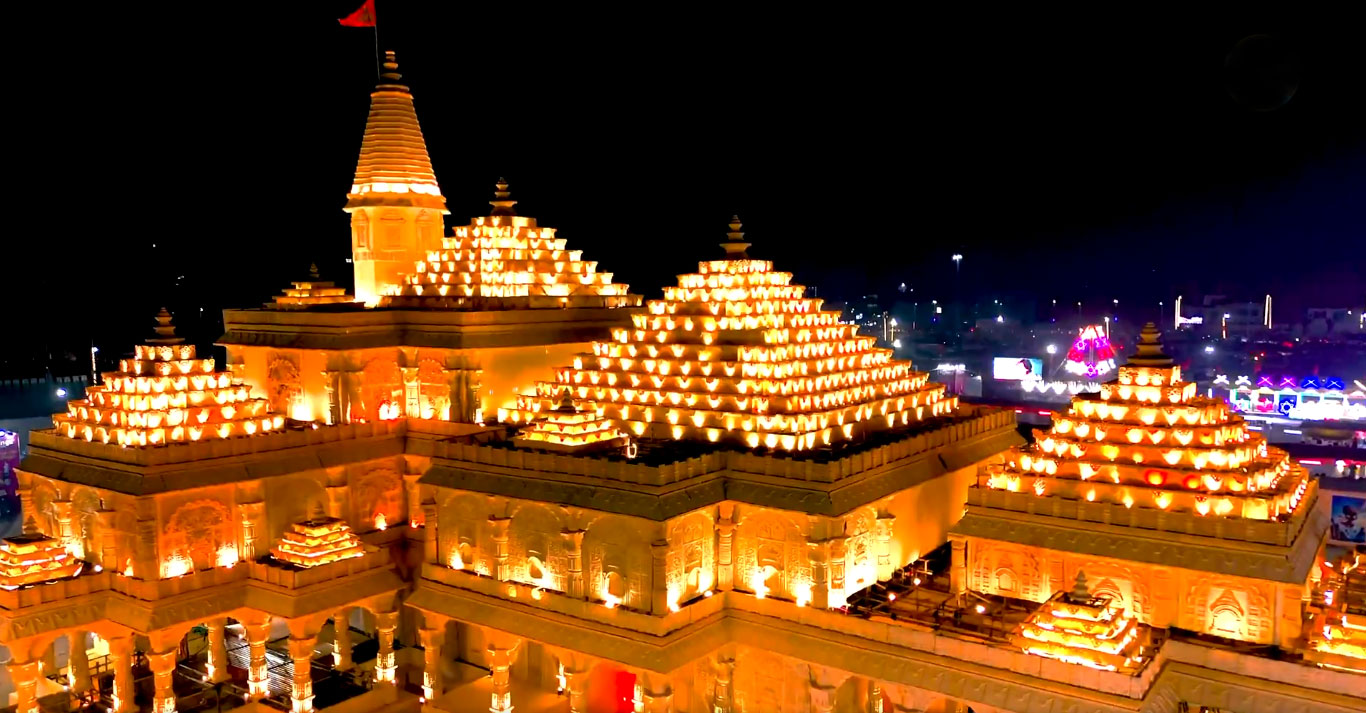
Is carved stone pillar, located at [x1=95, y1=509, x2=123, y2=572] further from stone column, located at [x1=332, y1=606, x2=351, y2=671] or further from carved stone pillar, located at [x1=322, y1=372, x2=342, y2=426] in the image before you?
carved stone pillar, located at [x1=322, y1=372, x2=342, y2=426]

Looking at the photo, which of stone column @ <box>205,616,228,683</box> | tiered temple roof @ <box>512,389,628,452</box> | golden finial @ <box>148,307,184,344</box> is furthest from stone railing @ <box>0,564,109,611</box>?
tiered temple roof @ <box>512,389,628,452</box>

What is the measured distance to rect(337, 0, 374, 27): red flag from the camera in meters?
31.5

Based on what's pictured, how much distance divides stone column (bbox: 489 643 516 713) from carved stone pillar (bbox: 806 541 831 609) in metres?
6.68

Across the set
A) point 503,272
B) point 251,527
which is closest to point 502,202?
point 503,272

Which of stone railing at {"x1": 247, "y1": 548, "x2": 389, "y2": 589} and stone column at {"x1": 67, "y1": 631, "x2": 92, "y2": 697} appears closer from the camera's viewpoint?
stone railing at {"x1": 247, "y1": 548, "x2": 389, "y2": 589}

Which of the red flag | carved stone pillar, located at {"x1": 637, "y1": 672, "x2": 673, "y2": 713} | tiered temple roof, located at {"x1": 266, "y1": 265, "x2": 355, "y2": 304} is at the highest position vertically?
the red flag

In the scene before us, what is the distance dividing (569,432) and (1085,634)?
439 inches

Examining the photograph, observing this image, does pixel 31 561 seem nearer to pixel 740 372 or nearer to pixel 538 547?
pixel 538 547

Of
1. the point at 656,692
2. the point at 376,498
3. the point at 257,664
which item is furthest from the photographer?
the point at 376,498

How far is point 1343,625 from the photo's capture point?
1599 cm

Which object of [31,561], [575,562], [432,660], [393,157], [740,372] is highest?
[393,157]

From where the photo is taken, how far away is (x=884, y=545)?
2116cm

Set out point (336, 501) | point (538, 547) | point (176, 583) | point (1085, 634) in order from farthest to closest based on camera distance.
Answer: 1. point (336, 501)
2. point (176, 583)
3. point (538, 547)
4. point (1085, 634)

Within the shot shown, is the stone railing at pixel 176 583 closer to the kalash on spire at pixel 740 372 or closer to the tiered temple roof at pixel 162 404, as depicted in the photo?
the tiered temple roof at pixel 162 404
